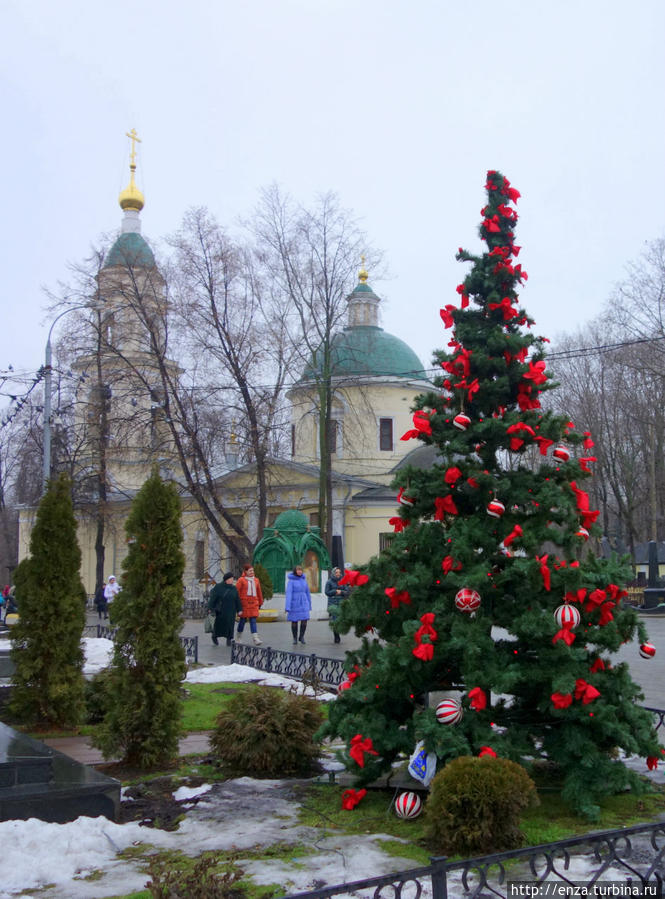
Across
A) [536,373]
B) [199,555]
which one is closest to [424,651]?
[536,373]

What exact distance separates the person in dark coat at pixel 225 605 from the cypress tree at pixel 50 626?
6.86 m

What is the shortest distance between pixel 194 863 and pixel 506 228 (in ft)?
16.3

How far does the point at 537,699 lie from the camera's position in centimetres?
608

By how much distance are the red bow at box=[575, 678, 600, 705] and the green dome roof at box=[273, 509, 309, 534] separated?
76.7 ft

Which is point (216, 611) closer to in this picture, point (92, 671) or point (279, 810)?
point (92, 671)

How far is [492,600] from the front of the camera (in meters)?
6.07

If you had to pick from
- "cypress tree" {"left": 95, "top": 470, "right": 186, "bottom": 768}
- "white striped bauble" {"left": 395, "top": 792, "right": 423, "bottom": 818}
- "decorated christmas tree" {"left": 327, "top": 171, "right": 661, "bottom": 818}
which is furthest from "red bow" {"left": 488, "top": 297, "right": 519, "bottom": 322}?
"white striped bauble" {"left": 395, "top": 792, "right": 423, "bottom": 818}

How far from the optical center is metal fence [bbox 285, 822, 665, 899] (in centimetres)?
334

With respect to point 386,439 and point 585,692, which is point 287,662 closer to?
point 585,692

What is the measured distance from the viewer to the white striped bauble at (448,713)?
18.2ft

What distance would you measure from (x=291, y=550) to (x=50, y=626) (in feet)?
61.6

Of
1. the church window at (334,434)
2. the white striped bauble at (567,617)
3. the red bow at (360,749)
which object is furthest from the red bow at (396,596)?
the church window at (334,434)

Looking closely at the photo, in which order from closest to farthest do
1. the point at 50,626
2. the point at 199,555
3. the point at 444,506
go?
the point at 444,506 → the point at 50,626 → the point at 199,555

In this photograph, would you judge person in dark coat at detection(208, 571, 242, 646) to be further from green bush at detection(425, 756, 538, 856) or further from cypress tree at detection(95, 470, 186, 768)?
green bush at detection(425, 756, 538, 856)
